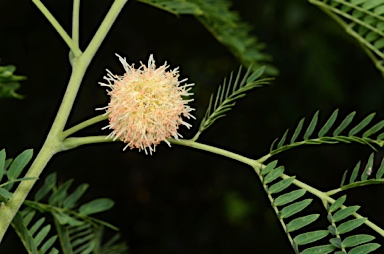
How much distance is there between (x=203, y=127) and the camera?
69cm

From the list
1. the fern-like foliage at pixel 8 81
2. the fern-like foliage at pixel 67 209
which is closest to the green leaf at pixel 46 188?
the fern-like foliage at pixel 67 209

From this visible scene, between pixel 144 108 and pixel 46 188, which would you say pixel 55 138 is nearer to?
pixel 144 108

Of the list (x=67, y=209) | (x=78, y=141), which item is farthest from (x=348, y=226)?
(x=67, y=209)

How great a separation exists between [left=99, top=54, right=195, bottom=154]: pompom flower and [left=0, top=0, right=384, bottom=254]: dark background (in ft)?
3.13

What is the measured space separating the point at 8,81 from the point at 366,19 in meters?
0.43

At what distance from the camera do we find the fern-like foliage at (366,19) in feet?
2.74

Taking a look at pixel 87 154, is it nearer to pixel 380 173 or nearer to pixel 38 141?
pixel 38 141

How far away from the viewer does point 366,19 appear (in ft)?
2.81

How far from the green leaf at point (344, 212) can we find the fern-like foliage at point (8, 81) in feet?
1.19

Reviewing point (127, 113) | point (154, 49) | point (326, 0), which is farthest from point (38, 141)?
point (127, 113)

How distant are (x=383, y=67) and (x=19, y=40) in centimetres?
108

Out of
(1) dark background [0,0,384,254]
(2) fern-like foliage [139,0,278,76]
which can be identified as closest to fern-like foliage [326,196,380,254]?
(2) fern-like foliage [139,0,278,76]

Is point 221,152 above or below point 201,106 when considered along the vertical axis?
above

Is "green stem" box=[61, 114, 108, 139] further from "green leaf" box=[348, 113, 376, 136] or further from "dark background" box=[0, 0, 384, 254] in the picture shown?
"dark background" box=[0, 0, 384, 254]
